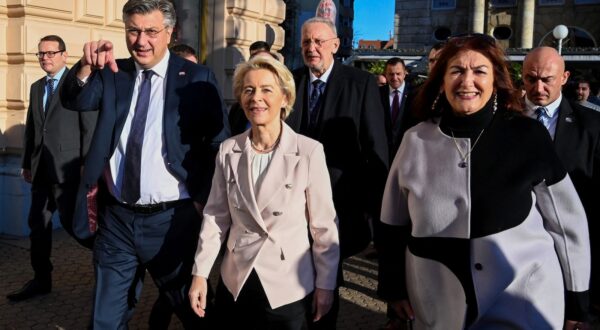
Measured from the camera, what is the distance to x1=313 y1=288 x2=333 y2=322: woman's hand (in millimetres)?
2770

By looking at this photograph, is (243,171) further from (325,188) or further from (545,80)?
(545,80)

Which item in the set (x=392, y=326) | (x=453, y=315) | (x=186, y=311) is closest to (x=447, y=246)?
(x=453, y=315)

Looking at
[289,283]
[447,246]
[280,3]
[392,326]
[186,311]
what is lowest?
[392,326]

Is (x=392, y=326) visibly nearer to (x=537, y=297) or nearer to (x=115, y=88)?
(x=537, y=297)

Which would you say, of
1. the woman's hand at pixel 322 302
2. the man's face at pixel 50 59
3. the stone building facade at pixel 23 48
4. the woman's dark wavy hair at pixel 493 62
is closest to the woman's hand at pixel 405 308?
the woman's hand at pixel 322 302

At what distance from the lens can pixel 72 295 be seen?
5004 millimetres

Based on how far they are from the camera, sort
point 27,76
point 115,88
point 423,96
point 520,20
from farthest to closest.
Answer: point 520,20 < point 27,76 < point 115,88 < point 423,96

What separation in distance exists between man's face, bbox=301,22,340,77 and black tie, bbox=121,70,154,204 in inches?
45.6

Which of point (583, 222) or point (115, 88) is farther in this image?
point (115, 88)

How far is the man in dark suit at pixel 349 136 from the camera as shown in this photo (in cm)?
364

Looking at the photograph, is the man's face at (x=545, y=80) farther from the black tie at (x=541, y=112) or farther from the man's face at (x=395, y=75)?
the man's face at (x=395, y=75)

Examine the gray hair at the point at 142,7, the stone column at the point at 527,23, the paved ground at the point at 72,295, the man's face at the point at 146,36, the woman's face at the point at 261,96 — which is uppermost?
the stone column at the point at 527,23

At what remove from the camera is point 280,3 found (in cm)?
994

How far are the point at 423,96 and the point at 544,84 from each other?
1598 mm
